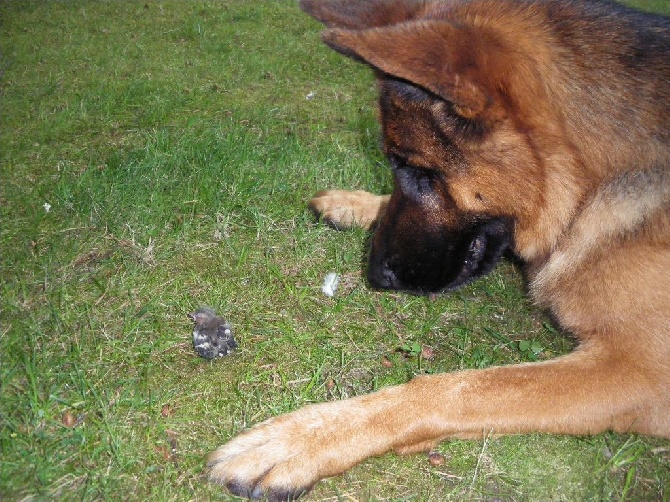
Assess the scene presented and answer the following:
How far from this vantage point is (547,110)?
236cm

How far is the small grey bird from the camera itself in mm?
2713

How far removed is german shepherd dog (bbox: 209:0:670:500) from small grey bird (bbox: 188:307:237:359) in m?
0.50

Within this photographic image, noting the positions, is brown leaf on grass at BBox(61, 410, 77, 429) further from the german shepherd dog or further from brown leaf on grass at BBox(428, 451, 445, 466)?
brown leaf on grass at BBox(428, 451, 445, 466)

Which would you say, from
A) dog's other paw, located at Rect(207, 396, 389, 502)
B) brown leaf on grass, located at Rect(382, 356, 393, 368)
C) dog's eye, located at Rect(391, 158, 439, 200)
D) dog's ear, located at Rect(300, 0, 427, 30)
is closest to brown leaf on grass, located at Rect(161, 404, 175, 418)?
dog's other paw, located at Rect(207, 396, 389, 502)

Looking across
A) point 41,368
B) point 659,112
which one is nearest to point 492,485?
point 659,112

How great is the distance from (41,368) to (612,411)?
2370mm

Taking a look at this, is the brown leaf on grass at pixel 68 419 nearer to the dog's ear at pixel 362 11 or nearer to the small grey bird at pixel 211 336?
the small grey bird at pixel 211 336

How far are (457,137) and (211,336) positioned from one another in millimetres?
1417

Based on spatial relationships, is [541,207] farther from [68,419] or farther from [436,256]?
[68,419]

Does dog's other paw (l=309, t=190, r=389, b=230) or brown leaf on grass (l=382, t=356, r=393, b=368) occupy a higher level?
dog's other paw (l=309, t=190, r=389, b=230)

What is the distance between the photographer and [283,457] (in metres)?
2.25

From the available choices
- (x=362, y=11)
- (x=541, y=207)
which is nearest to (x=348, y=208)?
(x=362, y=11)

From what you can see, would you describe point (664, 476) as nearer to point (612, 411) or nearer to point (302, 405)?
point (612, 411)

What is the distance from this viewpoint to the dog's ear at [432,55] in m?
1.89
